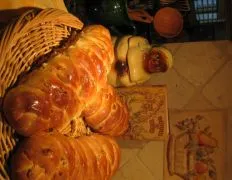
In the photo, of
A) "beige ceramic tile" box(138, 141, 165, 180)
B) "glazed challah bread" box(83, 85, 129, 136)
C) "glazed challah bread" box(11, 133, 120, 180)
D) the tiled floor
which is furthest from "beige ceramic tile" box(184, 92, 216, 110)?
"glazed challah bread" box(11, 133, 120, 180)

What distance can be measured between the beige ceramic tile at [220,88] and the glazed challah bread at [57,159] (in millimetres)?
722

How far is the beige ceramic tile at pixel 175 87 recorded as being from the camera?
1.39 m

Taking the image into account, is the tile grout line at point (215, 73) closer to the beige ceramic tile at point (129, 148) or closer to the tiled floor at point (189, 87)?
the tiled floor at point (189, 87)

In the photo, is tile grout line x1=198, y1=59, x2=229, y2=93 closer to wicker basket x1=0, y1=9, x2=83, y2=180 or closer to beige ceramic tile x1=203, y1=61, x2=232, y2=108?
beige ceramic tile x1=203, y1=61, x2=232, y2=108

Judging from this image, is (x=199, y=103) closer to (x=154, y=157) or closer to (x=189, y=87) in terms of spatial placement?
(x=189, y=87)

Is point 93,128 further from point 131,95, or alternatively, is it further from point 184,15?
point 184,15

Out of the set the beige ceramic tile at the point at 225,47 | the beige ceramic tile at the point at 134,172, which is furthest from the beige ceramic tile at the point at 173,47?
the beige ceramic tile at the point at 134,172

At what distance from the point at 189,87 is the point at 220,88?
0.11 metres

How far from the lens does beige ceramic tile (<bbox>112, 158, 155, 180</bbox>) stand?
4.49ft

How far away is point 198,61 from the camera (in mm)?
1402

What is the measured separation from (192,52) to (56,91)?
34.5 inches

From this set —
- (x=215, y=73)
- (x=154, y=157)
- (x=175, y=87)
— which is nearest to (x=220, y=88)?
(x=215, y=73)

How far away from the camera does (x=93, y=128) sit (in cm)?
80

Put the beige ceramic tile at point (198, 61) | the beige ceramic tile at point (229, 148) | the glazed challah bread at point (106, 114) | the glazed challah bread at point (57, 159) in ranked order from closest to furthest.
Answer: the glazed challah bread at point (57, 159)
the glazed challah bread at point (106, 114)
the beige ceramic tile at point (229, 148)
the beige ceramic tile at point (198, 61)
